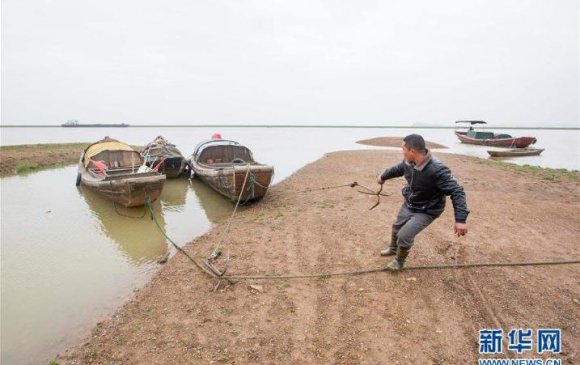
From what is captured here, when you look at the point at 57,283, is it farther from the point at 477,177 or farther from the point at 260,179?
the point at 477,177

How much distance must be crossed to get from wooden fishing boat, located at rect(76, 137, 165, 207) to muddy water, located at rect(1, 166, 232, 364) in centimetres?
62

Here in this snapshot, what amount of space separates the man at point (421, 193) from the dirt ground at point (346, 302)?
87 centimetres

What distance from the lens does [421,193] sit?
4.38 m

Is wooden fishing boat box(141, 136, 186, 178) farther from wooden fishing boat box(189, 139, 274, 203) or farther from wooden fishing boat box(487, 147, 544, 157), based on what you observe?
wooden fishing boat box(487, 147, 544, 157)

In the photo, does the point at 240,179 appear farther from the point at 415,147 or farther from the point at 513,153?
the point at 513,153

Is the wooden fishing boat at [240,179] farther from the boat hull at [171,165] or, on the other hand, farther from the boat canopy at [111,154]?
the boat canopy at [111,154]

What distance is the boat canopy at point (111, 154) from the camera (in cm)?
1377

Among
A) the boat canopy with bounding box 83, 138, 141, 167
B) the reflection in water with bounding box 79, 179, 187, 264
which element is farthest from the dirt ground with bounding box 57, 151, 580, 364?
the boat canopy with bounding box 83, 138, 141, 167

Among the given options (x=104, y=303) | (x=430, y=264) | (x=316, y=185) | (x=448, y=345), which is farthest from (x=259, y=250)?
(x=316, y=185)

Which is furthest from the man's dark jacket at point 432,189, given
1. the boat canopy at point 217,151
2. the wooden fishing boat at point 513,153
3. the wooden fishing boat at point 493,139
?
the wooden fishing boat at point 493,139

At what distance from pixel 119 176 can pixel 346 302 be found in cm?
1000

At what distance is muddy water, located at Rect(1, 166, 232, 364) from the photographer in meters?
4.52

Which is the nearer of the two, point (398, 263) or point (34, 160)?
point (398, 263)

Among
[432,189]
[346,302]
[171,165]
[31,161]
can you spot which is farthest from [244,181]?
[31,161]
